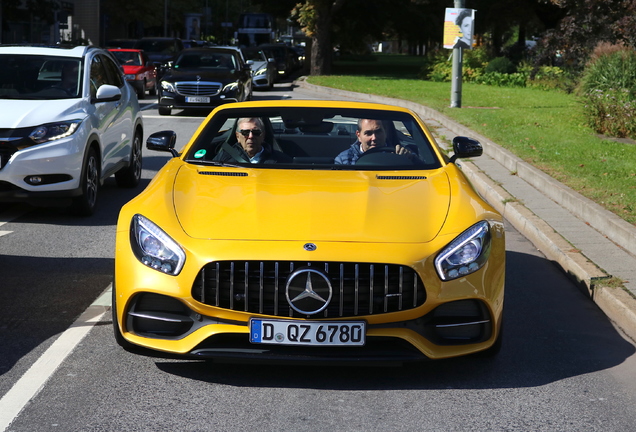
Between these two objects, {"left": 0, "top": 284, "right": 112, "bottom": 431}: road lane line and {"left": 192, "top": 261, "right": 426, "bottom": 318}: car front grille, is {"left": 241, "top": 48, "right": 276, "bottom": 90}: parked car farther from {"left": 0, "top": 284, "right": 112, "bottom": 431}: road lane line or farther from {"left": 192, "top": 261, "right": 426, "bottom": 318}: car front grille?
{"left": 192, "top": 261, "right": 426, "bottom": 318}: car front grille

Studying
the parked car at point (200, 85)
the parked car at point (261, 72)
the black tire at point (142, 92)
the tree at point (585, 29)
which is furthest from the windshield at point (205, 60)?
the tree at point (585, 29)

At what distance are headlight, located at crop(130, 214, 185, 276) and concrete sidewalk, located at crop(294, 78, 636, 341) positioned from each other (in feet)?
9.64

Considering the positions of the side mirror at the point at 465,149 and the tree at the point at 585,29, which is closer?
the side mirror at the point at 465,149

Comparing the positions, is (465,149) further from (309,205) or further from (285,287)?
(285,287)

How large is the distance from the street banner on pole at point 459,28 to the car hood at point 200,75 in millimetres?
5493

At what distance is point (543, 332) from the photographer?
5762 millimetres

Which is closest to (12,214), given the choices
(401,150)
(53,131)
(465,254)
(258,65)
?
(53,131)

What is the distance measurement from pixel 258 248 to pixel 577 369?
1.87 m

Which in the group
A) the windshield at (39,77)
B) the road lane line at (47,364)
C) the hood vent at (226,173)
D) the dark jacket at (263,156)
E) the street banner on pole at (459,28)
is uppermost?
the street banner on pole at (459,28)

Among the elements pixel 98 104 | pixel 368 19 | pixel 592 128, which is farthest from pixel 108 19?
pixel 98 104

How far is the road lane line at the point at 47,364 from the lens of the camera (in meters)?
4.23

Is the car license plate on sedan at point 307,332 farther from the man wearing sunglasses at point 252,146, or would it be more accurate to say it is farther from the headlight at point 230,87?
the headlight at point 230,87

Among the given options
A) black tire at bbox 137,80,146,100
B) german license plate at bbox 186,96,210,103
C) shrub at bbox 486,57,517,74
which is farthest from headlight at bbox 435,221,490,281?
shrub at bbox 486,57,517,74

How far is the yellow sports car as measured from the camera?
4426 millimetres
